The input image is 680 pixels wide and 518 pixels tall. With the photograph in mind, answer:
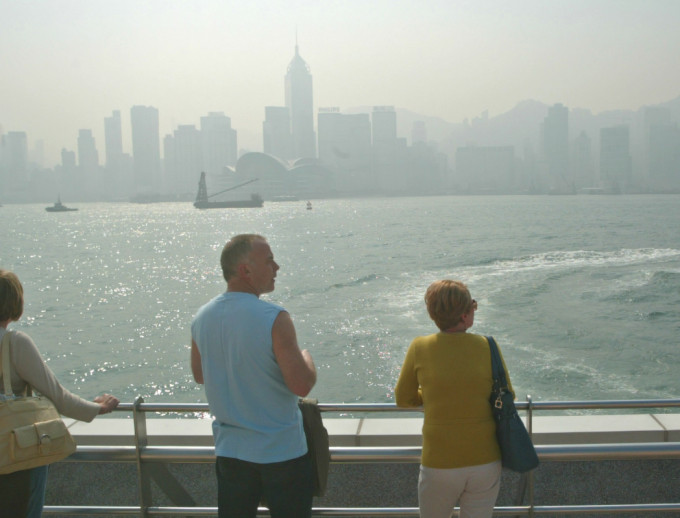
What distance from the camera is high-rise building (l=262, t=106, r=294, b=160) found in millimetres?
190000

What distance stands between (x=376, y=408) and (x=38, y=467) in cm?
95

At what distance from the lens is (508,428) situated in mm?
1922

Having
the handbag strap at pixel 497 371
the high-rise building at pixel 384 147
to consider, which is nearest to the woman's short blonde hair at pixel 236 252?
the handbag strap at pixel 497 371

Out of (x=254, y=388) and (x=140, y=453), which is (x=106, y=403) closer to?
(x=140, y=453)

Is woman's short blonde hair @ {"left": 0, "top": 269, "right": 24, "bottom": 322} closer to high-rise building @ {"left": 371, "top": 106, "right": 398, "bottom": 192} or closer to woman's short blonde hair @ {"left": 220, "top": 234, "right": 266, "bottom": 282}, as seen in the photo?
woman's short blonde hair @ {"left": 220, "top": 234, "right": 266, "bottom": 282}

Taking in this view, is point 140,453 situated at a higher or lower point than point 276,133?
lower

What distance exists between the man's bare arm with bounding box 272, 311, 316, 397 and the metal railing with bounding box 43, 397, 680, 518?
309 millimetres

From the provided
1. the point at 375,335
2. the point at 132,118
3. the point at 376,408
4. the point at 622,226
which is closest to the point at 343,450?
the point at 376,408

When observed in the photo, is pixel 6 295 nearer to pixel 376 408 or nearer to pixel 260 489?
pixel 260 489

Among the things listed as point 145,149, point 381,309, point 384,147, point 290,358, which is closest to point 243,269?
point 290,358

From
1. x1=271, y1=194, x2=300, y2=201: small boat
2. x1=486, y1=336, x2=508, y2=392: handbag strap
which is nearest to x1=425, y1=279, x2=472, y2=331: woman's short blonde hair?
x1=486, y1=336, x2=508, y2=392: handbag strap

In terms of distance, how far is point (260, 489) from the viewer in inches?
78.7

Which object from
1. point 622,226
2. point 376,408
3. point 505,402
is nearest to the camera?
point 505,402

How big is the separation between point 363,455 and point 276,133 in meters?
193
